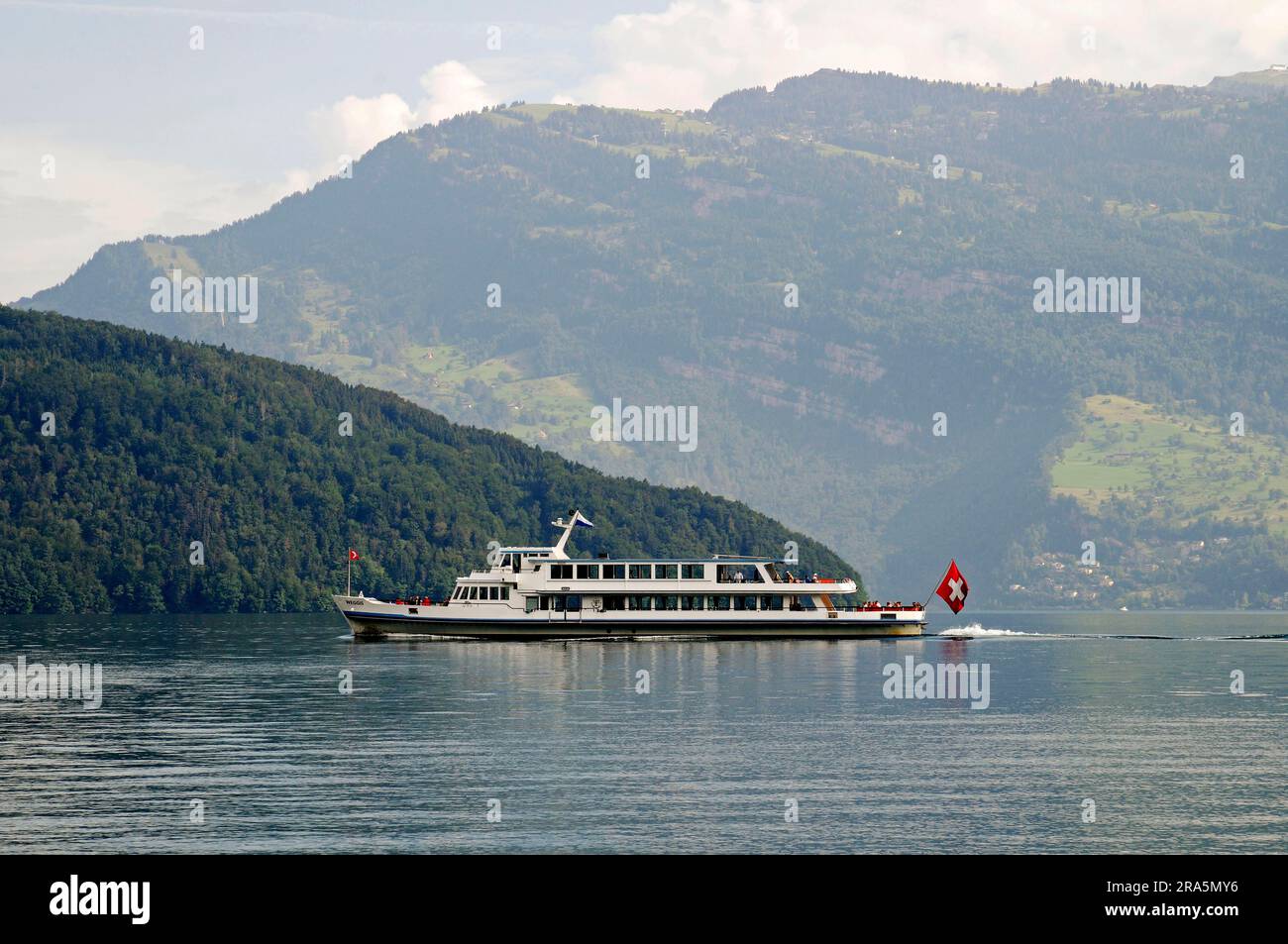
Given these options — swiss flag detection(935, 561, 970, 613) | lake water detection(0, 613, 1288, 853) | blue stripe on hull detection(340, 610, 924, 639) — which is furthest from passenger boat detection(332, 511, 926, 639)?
lake water detection(0, 613, 1288, 853)

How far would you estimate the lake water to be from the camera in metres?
50.2

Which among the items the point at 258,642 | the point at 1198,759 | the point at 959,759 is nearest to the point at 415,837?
the point at 959,759

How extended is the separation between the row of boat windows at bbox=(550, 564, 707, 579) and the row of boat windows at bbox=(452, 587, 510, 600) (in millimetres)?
4065

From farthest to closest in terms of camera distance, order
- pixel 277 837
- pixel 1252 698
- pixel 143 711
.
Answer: pixel 1252 698, pixel 143 711, pixel 277 837

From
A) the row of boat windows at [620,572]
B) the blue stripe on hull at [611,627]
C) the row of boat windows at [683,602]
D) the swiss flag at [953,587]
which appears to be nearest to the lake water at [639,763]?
the blue stripe on hull at [611,627]

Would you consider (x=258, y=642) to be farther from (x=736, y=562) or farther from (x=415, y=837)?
(x=415, y=837)

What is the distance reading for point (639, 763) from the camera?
6531 cm

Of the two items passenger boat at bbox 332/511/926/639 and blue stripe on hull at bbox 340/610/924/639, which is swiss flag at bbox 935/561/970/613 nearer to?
passenger boat at bbox 332/511/926/639

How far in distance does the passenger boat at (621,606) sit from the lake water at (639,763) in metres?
26.8

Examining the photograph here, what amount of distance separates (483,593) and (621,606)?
11.6 m

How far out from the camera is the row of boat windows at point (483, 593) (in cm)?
14675
